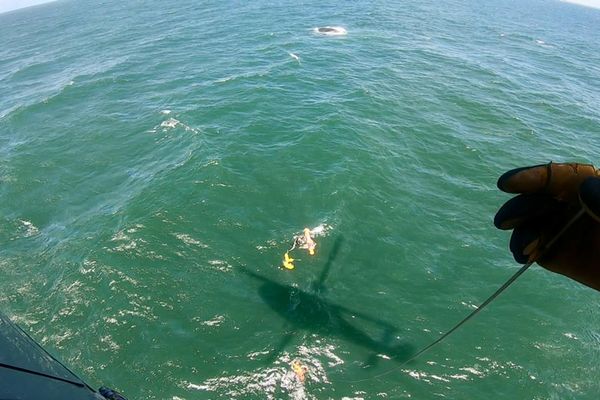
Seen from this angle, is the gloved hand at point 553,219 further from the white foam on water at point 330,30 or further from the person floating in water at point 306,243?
the white foam on water at point 330,30

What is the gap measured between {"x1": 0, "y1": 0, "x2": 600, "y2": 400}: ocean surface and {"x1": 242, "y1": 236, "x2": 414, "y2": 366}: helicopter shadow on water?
0.09 meters

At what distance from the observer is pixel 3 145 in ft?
131

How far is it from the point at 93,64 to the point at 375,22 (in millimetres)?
55067

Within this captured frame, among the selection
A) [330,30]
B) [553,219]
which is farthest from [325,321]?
[330,30]

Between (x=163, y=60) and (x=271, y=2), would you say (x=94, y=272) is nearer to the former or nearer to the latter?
(x=163, y=60)

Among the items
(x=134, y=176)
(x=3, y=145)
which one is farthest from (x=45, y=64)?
(x=134, y=176)

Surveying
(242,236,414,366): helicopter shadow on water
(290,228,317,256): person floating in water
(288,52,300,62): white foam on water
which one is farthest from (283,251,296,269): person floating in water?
(288,52,300,62): white foam on water

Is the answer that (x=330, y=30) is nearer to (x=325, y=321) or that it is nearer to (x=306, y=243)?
(x=306, y=243)

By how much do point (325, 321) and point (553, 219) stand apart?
46.7ft

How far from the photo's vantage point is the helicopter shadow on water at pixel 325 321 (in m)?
19.0

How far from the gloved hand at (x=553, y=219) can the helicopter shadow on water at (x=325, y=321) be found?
12591 millimetres

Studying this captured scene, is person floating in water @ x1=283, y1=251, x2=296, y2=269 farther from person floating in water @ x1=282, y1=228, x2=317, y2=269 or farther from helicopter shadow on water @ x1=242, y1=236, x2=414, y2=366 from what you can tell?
helicopter shadow on water @ x1=242, y1=236, x2=414, y2=366

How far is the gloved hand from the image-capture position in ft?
23.3

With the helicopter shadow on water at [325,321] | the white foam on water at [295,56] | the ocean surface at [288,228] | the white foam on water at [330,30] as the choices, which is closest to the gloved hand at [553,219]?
the ocean surface at [288,228]
